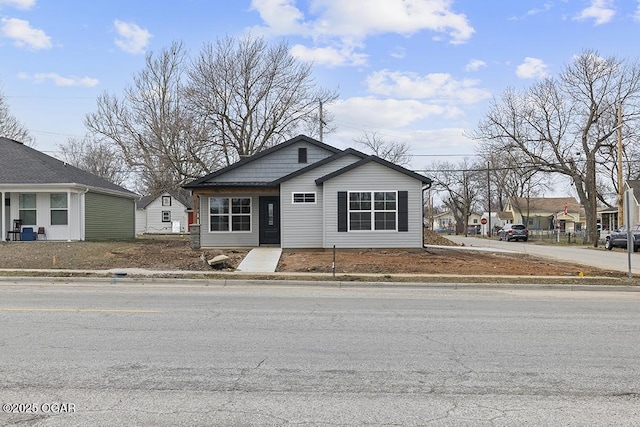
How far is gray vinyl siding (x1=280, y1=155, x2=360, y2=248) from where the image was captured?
22812 mm

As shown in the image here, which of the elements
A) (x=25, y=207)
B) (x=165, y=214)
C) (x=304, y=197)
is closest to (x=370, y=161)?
(x=304, y=197)

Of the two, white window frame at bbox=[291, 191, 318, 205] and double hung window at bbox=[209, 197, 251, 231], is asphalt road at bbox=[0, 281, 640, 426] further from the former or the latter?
double hung window at bbox=[209, 197, 251, 231]

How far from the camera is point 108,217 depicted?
29.7 m

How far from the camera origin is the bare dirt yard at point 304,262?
1691 centimetres

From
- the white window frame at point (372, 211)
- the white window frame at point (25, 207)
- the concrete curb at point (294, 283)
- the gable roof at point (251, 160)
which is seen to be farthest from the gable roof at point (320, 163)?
the white window frame at point (25, 207)

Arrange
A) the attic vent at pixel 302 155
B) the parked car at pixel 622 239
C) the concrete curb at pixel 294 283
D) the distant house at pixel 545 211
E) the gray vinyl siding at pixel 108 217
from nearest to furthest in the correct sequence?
1. the concrete curb at pixel 294 283
2. the attic vent at pixel 302 155
3. the gray vinyl siding at pixel 108 217
4. the parked car at pixel 622 239
5. the distant house at pixel 545 211

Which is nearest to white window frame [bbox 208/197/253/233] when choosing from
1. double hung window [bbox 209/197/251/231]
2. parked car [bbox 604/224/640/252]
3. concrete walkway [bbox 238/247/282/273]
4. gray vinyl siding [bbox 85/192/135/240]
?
double hung window [bbox 209/197/251/231]

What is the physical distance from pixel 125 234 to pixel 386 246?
18552 mm

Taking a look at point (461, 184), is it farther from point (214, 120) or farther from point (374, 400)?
point (374, 400)

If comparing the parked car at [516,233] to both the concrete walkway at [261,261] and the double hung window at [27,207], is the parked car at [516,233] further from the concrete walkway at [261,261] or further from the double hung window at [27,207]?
the double hung window at [27,207]

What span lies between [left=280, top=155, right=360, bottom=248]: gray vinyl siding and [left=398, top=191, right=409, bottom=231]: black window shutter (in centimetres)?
334

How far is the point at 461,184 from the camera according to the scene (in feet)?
287

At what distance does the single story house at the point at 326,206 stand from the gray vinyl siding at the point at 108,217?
6534mm

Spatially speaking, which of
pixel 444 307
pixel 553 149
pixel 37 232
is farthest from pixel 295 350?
pixel 553 149
